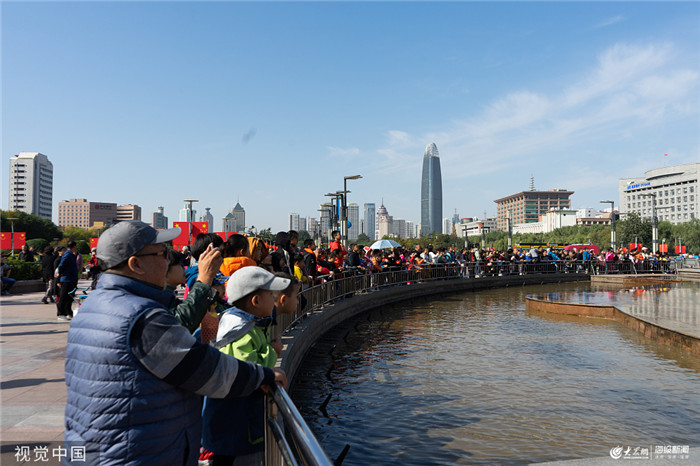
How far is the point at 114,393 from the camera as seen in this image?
1992 mm

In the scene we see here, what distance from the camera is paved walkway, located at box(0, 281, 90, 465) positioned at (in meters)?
4.63

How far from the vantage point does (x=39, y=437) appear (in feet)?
15.1

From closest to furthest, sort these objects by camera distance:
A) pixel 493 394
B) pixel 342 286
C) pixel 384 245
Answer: pixel 493 394, pixel 342 286, pixel 384 245

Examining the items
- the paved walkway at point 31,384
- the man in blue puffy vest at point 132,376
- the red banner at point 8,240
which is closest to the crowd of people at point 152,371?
the man in blue puffy vest at point 132,376

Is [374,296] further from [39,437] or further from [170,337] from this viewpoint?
[170,337]

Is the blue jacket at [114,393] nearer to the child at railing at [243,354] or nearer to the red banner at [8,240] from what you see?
the child at railing at [243,354]

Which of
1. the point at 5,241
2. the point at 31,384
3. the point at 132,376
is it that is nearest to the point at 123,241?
the point at 132,376

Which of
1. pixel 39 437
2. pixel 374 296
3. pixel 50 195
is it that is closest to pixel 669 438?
pixel 39 437

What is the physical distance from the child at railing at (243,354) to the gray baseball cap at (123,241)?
74 centimetres

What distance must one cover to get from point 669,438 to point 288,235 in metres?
6.88

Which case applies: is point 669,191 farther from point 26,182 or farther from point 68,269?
point 26,182

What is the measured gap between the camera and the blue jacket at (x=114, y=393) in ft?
6.51

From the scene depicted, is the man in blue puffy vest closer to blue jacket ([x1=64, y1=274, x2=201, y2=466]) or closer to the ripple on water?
blue jacket ([x1=64, y1=274, x2=201, y2=466])

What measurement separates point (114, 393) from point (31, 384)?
566 centimetres
